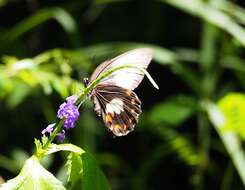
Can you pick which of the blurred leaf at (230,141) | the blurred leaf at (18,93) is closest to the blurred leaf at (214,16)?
the blurred leaf at (230,141)

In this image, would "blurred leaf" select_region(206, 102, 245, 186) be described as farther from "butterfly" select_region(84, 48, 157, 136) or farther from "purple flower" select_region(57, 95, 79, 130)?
"purple flower" select_region(57, 95, 79, 130)

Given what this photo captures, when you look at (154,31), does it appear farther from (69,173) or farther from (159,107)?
(69,173)

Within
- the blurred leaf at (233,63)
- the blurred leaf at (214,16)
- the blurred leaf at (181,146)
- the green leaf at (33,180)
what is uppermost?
the green leaf at (33,180)

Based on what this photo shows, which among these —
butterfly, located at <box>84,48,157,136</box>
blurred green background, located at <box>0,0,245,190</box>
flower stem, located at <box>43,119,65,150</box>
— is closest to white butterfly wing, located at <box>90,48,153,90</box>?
butterfly, located at <box>84,48,157,136</box>

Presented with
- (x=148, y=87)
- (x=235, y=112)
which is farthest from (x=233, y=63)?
(x=148, y=87)

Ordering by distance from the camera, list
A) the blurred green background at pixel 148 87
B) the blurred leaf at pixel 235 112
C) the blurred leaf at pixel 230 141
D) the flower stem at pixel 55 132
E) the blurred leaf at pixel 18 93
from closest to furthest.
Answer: the flower stem at pixel 55 132
the blurred leaf at pixel 235 112
the blurred leaf at pixel 230 141
the blurred green background at pixel 148 87
the blurred leaf at pixel 18 93

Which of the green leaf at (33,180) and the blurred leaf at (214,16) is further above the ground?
the green leaf at (33,180)

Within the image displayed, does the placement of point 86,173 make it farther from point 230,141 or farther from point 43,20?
point 43,20

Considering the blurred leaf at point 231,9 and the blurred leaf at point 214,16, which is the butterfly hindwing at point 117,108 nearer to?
the blurred leaf at point 214,16
